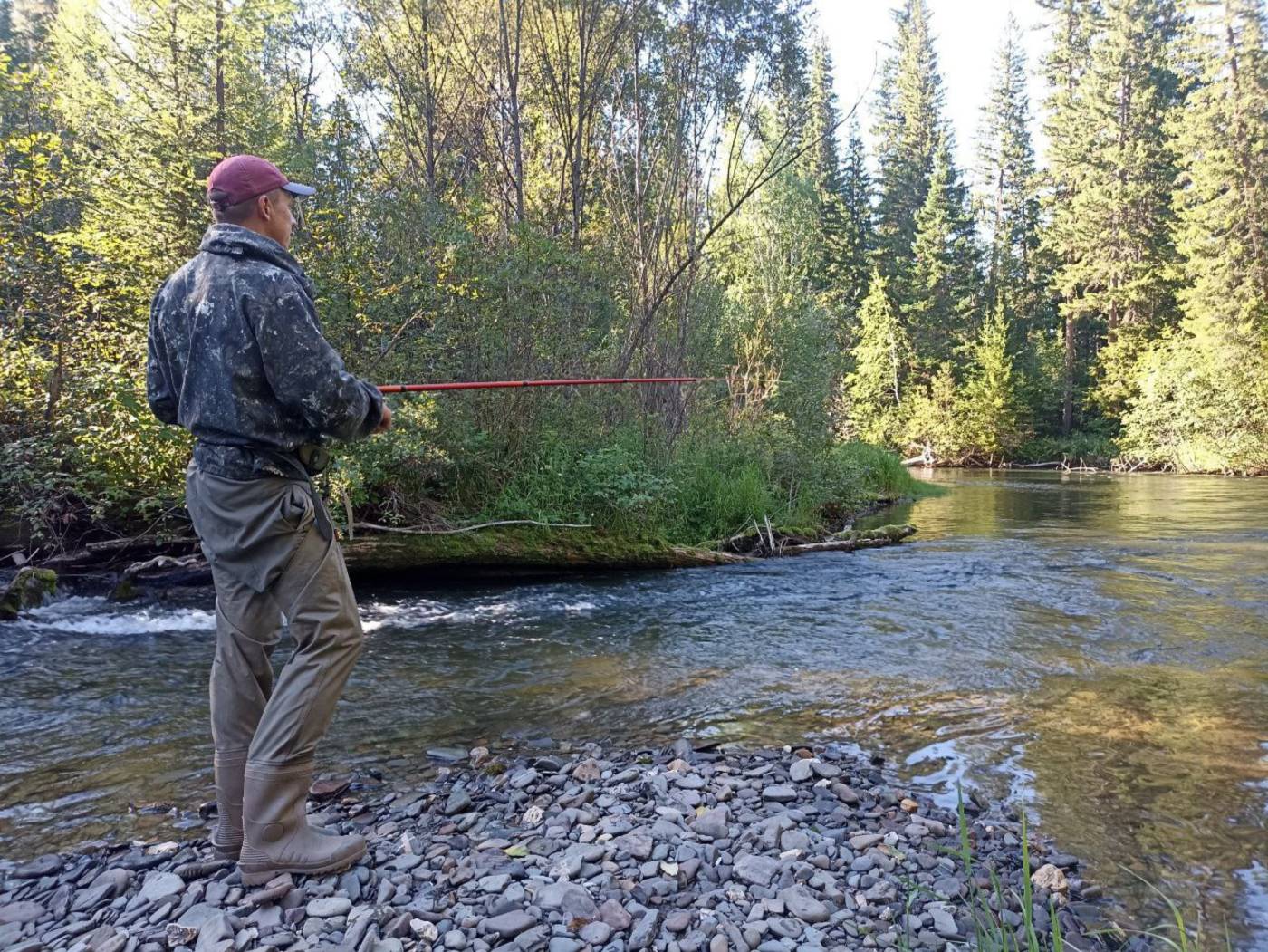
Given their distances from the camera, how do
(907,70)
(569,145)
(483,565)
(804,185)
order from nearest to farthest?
1. (483,565)
2. (569,145)
3. (804,185)
4. (907,70)

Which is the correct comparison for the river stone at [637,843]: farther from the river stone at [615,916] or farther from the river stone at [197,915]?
the river stone at [197,915]

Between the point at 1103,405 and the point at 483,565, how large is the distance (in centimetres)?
3496

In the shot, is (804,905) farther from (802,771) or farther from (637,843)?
(802,771)

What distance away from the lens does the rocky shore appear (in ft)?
7.69

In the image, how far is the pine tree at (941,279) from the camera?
39375 millimetres

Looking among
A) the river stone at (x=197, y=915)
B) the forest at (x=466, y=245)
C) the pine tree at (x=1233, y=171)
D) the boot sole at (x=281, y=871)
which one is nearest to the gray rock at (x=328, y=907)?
the boot sole at (x=281, y=871)

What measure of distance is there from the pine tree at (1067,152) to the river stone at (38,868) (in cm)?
3989

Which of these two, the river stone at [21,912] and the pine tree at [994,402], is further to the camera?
the pine tree at [994,402]

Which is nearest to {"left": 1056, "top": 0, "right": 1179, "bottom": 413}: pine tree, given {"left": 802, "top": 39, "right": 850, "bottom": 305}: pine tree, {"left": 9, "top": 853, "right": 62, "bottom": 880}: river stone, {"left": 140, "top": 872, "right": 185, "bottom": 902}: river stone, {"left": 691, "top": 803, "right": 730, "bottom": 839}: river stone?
{"left": 802, "top": 39, "right": 850, "bottom": 305}: pine tree

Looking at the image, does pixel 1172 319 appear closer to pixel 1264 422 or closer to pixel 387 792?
pixel 1264 422

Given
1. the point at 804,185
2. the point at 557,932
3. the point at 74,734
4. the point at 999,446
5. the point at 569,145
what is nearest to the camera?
the point at 557,932

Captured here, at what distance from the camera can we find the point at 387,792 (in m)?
3.47

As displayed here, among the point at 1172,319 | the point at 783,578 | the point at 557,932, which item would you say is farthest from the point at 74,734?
the point at 1172,319

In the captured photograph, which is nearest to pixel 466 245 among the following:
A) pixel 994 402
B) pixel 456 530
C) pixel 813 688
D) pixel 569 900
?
pixel 456 530
